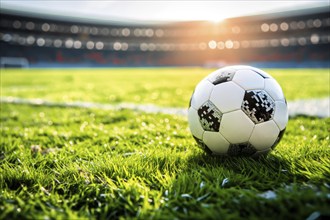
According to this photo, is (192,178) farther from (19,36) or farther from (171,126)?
(19,36)

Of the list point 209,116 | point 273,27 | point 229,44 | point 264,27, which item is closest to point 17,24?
point 229,44

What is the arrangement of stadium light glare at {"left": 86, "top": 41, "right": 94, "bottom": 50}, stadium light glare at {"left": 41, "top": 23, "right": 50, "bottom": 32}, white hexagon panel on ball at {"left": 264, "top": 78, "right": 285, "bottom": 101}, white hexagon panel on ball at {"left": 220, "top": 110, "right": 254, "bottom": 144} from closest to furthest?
1. white hexagon panel on ball at {"left": 220, "top": 110, "right": 254, "bottom": 144}
2. white hexagon panel on ball at {"left": 264, "top": 78, "right": 285, "bottom": 101}
3. stadium light glare at {"left": 41, "top": 23, "right": 50, "bottom": 32}
4. stadium light glare at {"left": 86, "top": 41, "right": 94, "bottom": 50}

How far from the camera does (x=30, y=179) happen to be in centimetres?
186

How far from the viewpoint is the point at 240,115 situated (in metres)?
2.10

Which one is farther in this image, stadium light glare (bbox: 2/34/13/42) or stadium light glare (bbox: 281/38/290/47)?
stadium light glare (bbox: 281/38/290/47)

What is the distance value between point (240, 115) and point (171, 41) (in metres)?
57.1

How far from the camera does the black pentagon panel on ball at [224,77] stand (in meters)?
2.29

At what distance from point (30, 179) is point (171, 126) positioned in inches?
81.9

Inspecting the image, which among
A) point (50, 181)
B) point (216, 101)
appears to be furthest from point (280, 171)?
point (50, 181)

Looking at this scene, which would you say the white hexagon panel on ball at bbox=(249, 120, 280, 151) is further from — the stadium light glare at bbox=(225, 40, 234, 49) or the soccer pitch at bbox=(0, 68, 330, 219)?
the stadium light glare at bbox=(225, 40, 234, 49)

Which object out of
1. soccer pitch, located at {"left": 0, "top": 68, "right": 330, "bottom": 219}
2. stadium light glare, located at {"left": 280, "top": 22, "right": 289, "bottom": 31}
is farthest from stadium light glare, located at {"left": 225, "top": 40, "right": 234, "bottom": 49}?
soccer pitch, located at {"left": 0, "top": 68, "right": 330, "bottom": 219}

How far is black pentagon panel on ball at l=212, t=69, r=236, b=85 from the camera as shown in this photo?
7.52ft

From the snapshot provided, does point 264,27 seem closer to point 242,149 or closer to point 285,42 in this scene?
point 285,42

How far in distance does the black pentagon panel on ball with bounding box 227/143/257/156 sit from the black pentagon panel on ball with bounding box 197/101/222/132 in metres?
0.18
